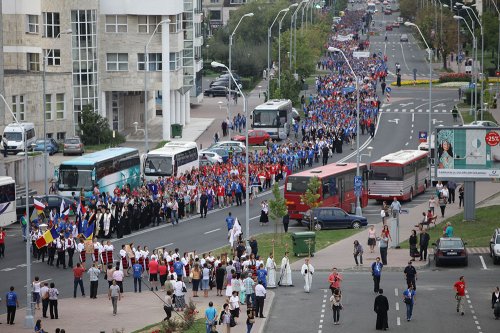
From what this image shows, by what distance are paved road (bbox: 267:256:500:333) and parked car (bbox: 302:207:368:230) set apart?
34.0 ft

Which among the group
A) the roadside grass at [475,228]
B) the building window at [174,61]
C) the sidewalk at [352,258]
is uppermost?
the building window at [174,61]

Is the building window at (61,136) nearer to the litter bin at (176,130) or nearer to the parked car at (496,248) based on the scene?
the litter bin at (176,130)

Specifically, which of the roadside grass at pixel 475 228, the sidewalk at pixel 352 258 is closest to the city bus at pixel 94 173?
the sidewalk at pixel 352 258

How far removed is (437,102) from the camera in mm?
123125

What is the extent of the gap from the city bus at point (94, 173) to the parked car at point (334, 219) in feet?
37.5

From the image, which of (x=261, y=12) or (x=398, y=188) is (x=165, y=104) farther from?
(x=261, y=12)

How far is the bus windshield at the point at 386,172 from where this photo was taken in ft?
237

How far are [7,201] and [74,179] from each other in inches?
194

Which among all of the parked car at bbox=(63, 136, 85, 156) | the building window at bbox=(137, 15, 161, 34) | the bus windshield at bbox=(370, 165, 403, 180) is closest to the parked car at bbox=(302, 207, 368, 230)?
the bus windshield at bbox=(370, 165, 403, 180)

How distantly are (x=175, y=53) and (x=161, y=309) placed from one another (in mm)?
53654

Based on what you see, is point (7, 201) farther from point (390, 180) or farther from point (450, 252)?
point (450, 252)

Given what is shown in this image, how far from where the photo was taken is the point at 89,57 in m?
96.3

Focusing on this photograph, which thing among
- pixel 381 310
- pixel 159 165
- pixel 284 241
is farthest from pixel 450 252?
pixel 159 165

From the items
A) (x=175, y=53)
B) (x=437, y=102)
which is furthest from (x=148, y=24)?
(x=437, y=102)
